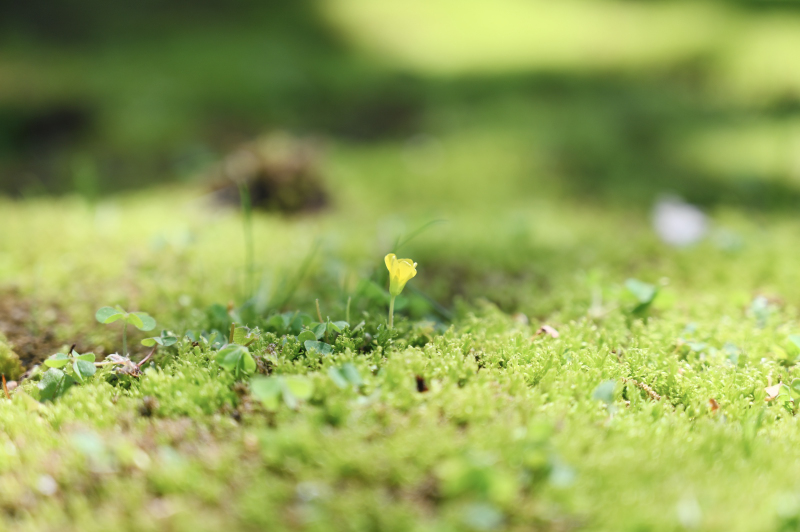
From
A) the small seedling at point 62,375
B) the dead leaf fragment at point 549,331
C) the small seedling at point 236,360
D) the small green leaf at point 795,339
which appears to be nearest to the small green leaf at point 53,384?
the small seedling at point 62,375

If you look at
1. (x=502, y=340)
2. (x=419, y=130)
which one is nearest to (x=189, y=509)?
(x=502, y=340)

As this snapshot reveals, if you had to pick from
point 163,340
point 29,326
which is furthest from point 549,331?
point 29,326

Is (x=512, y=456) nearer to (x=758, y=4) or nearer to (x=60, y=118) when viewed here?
(x=60, y=118)

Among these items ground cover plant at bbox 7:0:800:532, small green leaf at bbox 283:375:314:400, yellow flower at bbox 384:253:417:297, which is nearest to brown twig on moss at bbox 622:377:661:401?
ground cover plant at bbox 7:0:800:532

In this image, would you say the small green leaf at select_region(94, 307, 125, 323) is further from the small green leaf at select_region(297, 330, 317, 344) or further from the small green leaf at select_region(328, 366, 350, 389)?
the small green leaf at select_region(328, 366, 350, 389)

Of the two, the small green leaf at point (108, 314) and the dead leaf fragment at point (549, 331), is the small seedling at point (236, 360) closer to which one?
the small green leaf at point (108, 314)
